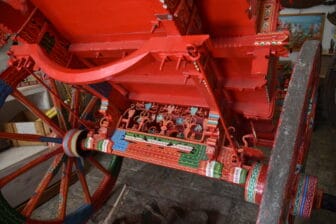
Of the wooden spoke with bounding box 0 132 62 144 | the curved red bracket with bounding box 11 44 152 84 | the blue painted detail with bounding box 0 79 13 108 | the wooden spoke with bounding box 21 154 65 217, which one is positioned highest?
the curved red bracket with bounding box 11 44 152 84

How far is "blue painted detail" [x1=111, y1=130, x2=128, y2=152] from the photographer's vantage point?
205 centimetres

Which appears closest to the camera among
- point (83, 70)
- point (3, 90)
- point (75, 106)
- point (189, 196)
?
point (83, 70)

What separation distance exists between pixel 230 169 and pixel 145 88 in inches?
38.3

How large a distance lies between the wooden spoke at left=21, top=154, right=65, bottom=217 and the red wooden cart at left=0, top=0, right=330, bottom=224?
2 centimetres

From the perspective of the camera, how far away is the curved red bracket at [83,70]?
3.82ft

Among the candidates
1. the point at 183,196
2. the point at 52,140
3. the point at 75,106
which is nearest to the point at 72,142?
the point at 52,140

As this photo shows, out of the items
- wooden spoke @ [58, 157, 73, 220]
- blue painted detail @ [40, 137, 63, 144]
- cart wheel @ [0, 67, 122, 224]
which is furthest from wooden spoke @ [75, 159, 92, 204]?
blue painted detail @ [40, 137, 63, 144]

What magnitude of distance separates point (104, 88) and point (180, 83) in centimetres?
74

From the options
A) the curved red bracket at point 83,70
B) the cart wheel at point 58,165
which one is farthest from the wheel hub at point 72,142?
the curved red bracket at point 83,70

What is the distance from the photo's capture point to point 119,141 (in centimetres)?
210

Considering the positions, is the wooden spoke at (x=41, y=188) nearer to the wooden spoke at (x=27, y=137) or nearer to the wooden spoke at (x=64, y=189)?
the wooden spoke at (x=64, y=189)

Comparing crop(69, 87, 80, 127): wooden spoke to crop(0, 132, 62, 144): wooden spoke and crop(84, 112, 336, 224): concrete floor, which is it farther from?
crop(84, 112, 336, 224): concrete floor

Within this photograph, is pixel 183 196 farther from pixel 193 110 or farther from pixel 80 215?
pixel 193 110

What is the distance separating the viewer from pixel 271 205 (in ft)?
3.13
